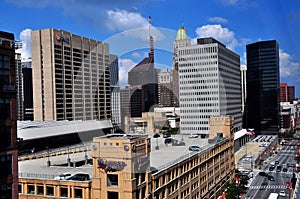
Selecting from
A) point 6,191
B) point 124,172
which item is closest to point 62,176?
point 6,191

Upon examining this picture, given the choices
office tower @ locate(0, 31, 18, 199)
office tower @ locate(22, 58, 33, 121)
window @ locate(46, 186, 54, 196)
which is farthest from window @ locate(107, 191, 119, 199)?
office tower @ locate(22, 58, 33, 121)

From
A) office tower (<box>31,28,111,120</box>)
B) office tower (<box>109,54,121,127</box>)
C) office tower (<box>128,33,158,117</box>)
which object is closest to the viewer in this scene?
office tower (<box>128,33,158,117</box>)

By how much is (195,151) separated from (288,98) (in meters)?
86.9

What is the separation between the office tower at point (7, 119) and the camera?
30.3ft

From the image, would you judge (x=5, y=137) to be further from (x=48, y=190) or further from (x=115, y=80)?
(x=115, y=80)

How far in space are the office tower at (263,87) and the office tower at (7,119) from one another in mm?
52509

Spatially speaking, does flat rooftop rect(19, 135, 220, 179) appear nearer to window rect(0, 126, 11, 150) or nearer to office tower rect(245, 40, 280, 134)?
window rect(0, 126, 11, 150)

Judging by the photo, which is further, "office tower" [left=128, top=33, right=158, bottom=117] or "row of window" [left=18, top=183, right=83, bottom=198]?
"row of window" [left=18, top=183, right=83, bottom=198]

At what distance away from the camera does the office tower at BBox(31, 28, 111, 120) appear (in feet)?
139

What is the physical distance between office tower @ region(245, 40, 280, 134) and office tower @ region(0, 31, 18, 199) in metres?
52.5

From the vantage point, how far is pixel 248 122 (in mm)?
64062

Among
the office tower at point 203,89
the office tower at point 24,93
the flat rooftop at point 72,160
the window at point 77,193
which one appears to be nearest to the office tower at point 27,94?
the office tower at point 24,93

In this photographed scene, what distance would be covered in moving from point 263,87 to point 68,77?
115 feet

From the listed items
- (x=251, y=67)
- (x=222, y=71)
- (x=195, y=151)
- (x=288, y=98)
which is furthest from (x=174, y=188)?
(x=288, y=98)
